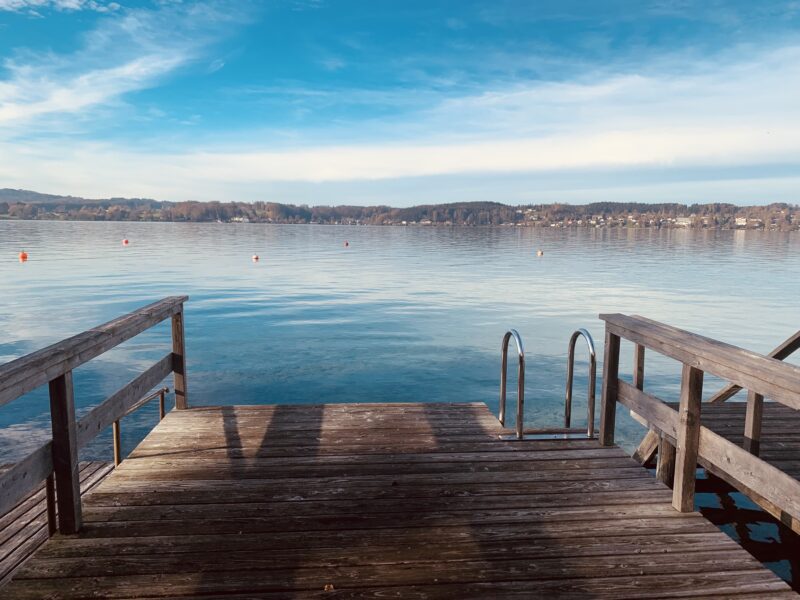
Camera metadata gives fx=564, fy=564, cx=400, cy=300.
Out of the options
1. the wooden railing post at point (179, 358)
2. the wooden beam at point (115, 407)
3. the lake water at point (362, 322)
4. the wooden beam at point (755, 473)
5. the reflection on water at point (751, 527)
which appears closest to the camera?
the wooden beam at point (755, 473)

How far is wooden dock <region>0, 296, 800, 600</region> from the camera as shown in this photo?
9.58 ft

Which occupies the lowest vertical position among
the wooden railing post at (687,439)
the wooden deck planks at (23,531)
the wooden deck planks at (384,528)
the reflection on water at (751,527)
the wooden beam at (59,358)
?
the reflection on water at (751,527)

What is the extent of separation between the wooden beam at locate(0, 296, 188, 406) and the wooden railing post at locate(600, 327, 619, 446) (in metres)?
3.91

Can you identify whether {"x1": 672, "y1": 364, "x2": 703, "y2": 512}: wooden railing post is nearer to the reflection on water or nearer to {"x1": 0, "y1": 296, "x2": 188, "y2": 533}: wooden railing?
the reflection on water

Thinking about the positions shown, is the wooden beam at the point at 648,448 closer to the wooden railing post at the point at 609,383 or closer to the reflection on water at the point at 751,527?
the reflection on water at the point at 751,527

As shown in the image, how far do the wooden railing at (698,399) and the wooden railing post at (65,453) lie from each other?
3.74 m

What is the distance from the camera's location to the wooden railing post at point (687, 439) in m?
3.71

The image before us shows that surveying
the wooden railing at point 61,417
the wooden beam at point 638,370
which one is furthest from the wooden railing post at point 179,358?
the wooden beam at point 638,370

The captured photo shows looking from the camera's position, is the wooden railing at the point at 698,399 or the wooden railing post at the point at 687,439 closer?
the wooden railing at the point at 698,399

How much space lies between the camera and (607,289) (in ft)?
96.9

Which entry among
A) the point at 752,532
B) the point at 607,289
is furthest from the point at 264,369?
the point at 607,289

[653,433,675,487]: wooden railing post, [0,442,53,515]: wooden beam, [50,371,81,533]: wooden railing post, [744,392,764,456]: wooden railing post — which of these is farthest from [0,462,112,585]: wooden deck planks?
[744,392,764,456]: wooden railing post

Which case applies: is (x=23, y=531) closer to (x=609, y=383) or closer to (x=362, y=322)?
(x=609, y=383)

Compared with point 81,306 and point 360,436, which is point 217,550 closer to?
point 360,436
